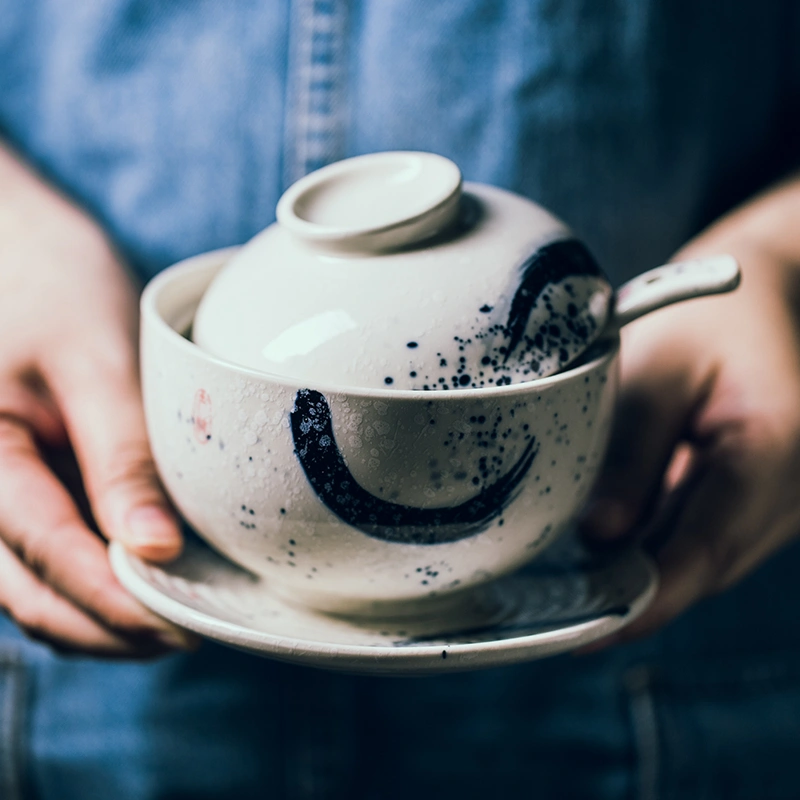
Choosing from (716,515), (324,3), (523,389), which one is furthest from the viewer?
(324,3)

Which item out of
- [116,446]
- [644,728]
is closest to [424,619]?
[116,446]

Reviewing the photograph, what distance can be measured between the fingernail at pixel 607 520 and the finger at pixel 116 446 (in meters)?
0.28

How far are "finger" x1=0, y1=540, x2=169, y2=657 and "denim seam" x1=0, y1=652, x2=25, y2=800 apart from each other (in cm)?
22

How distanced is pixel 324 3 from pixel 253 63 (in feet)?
0.26

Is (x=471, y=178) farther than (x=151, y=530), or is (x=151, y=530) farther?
(x=471, y=178)

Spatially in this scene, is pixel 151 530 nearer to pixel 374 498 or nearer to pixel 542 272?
pixel 374 498

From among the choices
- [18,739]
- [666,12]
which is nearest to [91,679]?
[18,739]

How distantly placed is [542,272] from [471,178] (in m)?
0.31

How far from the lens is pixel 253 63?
70 centimetres

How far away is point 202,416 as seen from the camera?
0.42 meters

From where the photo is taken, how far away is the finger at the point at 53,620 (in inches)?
21.1

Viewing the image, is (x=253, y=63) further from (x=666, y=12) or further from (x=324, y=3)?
(x=666, y=12)

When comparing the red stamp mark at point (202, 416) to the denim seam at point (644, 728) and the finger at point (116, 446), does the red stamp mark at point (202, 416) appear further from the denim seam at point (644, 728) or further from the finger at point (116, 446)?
the denim seam at point (644, 728)

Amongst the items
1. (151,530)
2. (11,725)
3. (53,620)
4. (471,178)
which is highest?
(471,178)
